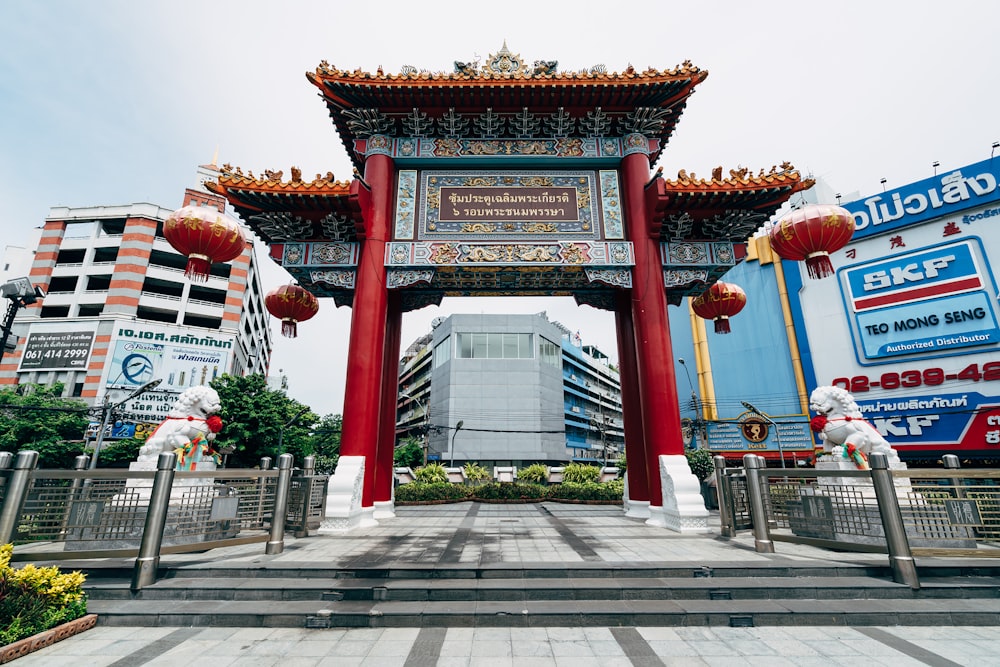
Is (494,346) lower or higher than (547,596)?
higher

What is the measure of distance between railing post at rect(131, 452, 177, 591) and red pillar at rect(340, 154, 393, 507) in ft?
10.9

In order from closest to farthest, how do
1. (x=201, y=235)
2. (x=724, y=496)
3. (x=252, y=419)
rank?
1. (x=724, y=496)
2. (x=201, y=235)
3. (x=252, y=419)

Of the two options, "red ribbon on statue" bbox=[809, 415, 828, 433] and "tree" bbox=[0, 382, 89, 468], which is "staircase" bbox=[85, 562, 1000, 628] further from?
"tree" bbox=[0, 382, 89, 468]

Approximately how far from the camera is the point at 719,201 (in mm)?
8445

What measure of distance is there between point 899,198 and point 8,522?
1179 inches

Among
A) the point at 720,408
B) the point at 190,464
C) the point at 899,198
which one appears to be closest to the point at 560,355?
the point at 720,408

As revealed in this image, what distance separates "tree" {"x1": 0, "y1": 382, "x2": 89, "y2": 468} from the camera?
66.8 ft

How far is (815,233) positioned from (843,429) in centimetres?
321

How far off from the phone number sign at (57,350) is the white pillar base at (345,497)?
3081 centimetres

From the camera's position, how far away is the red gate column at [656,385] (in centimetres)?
732

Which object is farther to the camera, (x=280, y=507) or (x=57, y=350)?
(x=57, y=350)

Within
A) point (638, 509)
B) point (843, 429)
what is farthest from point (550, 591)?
point (638, 509)

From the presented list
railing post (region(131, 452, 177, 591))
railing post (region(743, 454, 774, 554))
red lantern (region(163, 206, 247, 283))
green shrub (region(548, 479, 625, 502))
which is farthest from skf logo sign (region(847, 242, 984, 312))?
railing post (region(131, 452, 177, 591))

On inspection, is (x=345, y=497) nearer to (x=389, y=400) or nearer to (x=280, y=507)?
(x=280, y=507)
